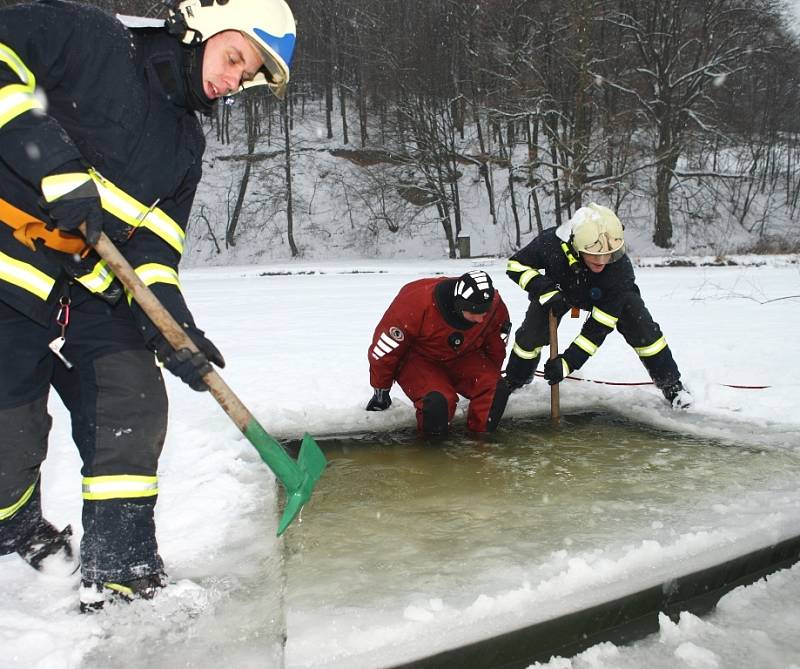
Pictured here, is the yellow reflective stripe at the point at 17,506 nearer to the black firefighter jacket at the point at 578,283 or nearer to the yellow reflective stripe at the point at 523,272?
the black firefighter jacket at the point at 578,283

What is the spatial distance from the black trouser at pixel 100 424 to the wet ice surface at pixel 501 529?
0.57m

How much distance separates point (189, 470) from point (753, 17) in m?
23.9

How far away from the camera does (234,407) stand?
6.80 feet

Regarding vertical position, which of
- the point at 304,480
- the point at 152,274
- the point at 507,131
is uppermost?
the point at 507,131

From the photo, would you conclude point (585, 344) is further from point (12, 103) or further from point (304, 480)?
point (12, 103)

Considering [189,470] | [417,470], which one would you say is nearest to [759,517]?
[417,470]

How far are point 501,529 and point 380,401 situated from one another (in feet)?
5.70

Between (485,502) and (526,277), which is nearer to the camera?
(485,502)

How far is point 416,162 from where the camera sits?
23.8m

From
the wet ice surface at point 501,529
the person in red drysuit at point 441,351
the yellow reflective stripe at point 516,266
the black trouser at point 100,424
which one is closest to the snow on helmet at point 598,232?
the yellow reflective stripe at point 516,266

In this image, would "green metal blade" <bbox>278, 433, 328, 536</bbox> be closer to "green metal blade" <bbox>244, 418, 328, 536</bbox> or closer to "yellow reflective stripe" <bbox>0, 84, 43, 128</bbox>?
"green metal blade" <bbox>244, 418, 328, 536</bbox>

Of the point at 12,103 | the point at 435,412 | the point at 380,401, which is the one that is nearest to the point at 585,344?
the point at 435,412

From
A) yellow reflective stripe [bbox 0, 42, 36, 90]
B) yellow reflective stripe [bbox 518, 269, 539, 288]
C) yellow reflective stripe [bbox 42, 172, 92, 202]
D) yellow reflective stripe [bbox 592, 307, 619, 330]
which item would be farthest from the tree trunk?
yellow reflective stripe [bbox 42, 172, 92, 202]

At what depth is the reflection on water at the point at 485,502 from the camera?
226 cm
